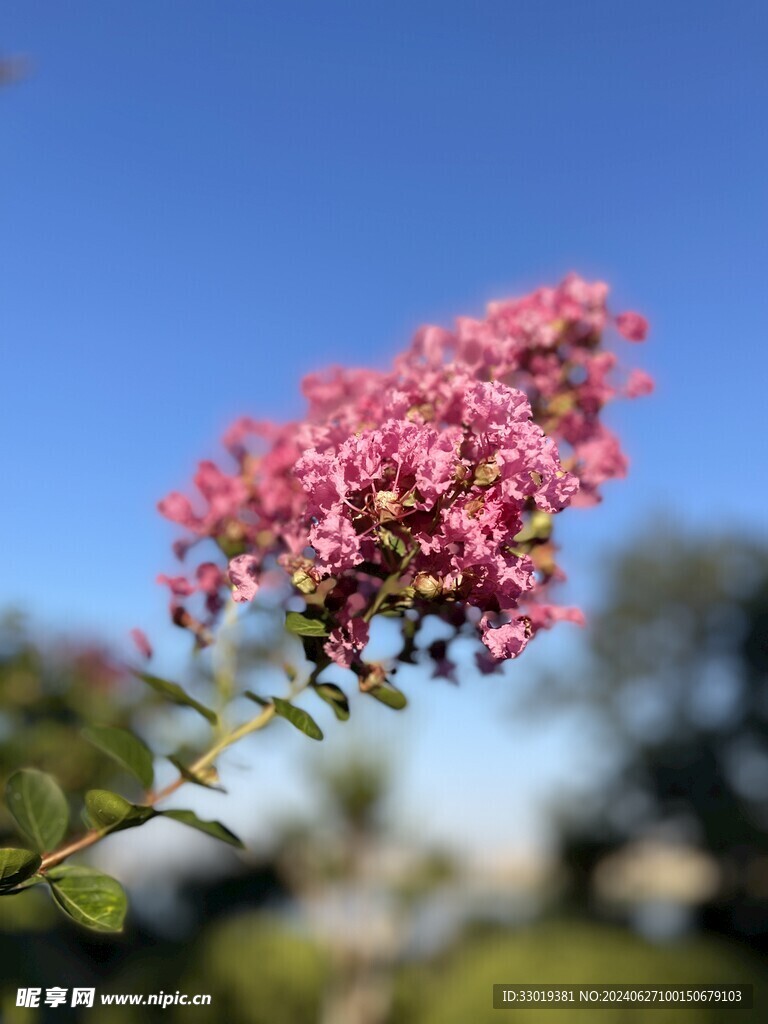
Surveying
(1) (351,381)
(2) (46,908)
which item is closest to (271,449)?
(1) (351,381)

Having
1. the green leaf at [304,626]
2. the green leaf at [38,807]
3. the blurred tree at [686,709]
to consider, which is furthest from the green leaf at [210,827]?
the blurred tree at [686,709]

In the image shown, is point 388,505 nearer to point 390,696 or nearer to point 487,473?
point 487,473

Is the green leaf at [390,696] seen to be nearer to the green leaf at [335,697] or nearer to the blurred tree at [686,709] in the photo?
the green leaf at [335,697]

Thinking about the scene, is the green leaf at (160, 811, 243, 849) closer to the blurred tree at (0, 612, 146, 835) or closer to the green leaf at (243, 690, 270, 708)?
the green leaf at (243, 690, 270, 708)

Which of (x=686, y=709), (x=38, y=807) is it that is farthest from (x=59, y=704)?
(x=686, y=709)

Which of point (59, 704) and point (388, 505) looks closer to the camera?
point (388, 505)

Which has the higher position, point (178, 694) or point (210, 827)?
point (178, 694)

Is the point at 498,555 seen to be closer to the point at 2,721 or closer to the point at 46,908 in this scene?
the point at 46,908
